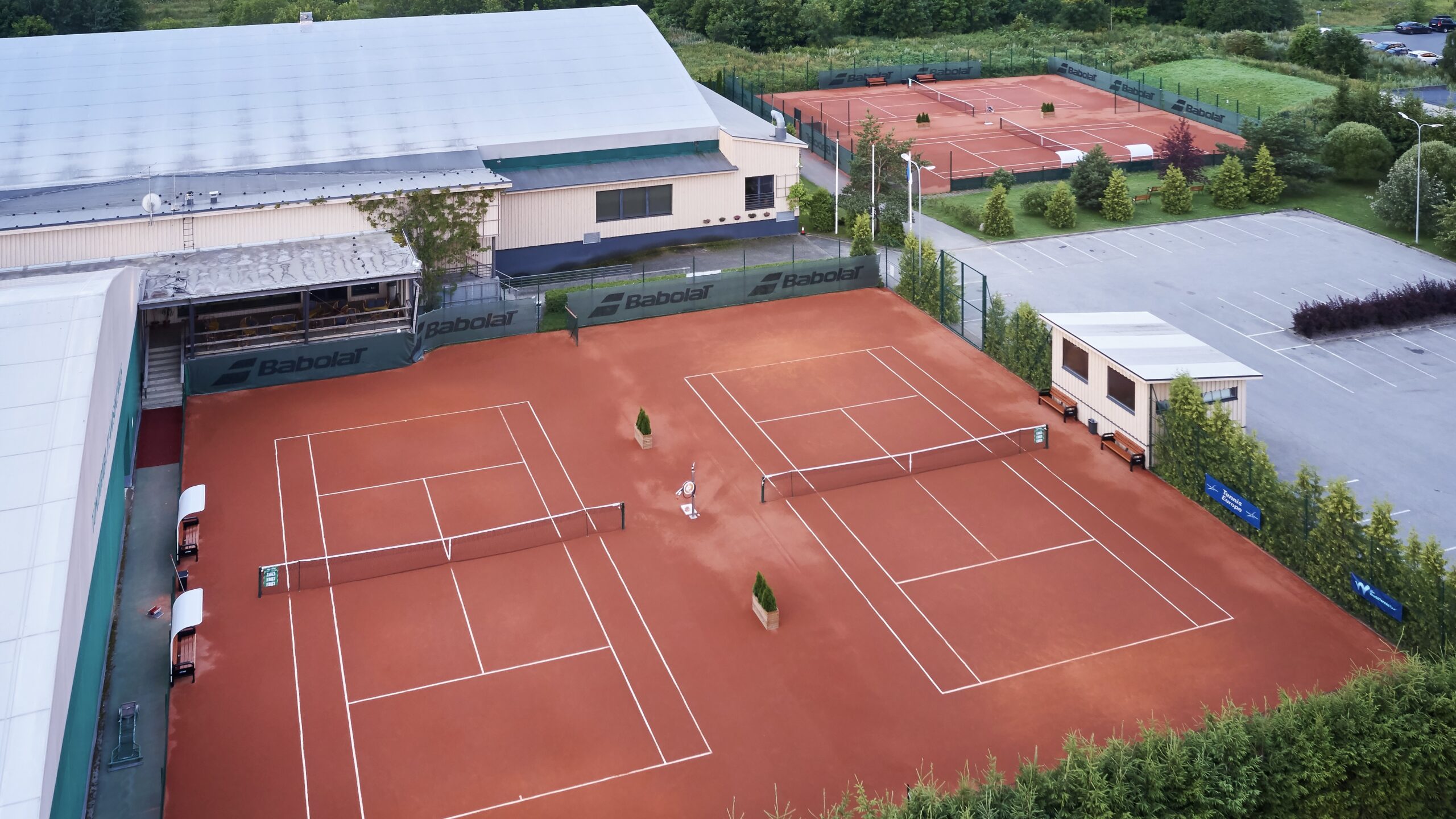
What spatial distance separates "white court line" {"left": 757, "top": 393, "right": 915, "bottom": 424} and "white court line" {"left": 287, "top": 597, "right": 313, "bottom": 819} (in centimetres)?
1352

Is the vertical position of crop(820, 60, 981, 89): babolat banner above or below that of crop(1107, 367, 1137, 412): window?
above

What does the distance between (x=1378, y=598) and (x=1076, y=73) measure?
206 feet

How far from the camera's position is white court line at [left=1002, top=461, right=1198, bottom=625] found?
26.7m

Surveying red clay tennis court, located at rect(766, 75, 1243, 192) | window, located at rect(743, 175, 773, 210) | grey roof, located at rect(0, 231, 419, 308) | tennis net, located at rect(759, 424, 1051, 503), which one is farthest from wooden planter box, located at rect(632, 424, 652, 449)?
red clay tennis court, located at rect(766, 75, 1243, 192)

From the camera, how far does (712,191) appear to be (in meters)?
49.5

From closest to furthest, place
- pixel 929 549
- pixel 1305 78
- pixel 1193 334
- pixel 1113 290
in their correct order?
1. pixel 929 549
2. pixel 1193 334
3. pixel 1113 290
4. pixel 1305 78

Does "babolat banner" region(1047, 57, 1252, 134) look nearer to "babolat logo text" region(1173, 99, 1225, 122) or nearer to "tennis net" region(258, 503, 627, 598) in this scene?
"babolat logo text" region(1173, 99, 1225, 122)

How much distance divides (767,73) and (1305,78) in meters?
32.4

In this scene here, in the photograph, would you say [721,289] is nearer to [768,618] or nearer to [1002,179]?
[1002,179]

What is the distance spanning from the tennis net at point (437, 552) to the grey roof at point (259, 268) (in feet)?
38.6

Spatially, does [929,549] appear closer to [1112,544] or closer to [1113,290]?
[1112,544]

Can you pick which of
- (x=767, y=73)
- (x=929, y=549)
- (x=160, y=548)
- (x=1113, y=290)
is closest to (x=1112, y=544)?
(x=929, y=549)

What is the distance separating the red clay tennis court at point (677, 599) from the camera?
2253 centimetres

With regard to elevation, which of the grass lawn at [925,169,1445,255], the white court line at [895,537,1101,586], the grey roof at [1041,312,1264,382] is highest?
the grass lawn at [925,169,1445,255]
